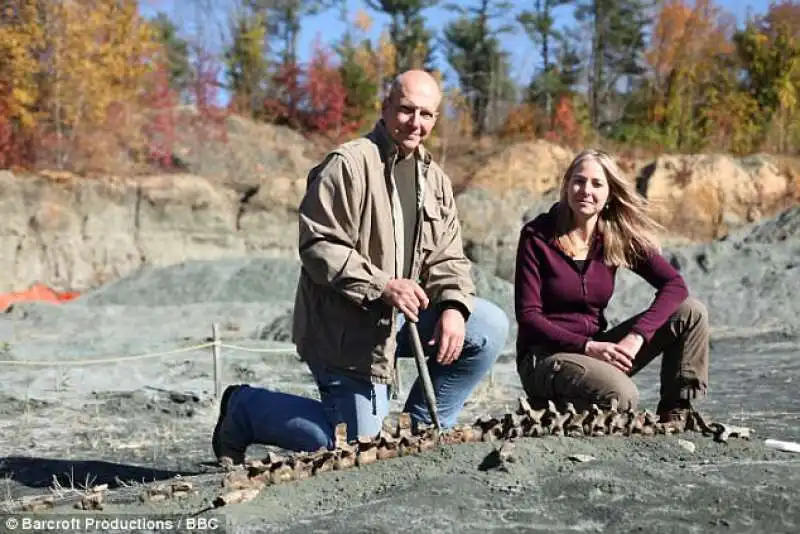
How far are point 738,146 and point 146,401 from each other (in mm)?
28662

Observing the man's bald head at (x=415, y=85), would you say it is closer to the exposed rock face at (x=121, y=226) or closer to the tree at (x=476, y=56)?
the exposed rock face at (x=121, y=226)

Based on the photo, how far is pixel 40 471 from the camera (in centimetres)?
620

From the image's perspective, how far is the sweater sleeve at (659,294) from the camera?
465 centimetres

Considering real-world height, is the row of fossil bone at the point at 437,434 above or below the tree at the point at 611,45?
below

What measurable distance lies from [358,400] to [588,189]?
4.97 feet

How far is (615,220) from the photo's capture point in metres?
4.87

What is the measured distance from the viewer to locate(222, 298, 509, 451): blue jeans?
171 inches

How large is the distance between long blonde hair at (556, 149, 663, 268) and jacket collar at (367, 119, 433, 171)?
0.79 metres

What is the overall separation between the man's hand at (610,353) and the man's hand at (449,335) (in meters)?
0.68

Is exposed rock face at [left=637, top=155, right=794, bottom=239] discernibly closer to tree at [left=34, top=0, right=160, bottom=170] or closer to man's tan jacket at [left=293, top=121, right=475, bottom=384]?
tree at [left=34, top=0, right=160, bottom=170]

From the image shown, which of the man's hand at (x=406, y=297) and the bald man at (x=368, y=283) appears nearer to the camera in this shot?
the man's hand at (x=406, y=297)

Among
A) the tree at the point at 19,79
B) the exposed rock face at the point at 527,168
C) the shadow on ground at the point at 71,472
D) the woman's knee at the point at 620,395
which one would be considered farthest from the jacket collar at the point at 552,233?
the exposed rock face at the point at 527,168

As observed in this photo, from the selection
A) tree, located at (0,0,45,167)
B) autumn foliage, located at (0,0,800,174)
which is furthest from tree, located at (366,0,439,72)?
tree, located at (0,0,45,167)

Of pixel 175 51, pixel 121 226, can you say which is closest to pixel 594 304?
pixel 121 226
